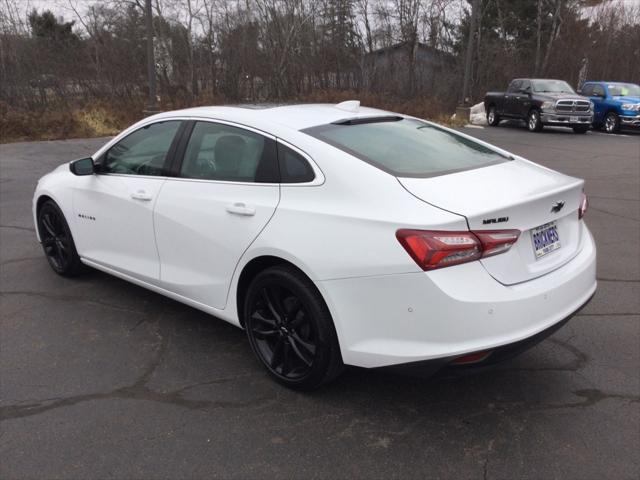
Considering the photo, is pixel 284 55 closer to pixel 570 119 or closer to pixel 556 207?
pixel 570 119

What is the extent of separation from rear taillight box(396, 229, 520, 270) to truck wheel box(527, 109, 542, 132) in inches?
775

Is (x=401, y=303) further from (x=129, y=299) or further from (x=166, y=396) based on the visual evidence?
(x=129, y=299)

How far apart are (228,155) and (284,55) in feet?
75.8

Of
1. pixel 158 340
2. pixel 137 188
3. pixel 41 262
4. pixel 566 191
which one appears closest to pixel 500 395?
pixel 566 191

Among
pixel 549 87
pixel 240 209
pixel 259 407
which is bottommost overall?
pixel 259 407

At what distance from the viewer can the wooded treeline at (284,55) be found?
20.2 meters

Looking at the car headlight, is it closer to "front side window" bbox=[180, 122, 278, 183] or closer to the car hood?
the car hood

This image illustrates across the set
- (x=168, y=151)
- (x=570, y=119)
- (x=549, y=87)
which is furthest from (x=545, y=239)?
(x=549, y=87)

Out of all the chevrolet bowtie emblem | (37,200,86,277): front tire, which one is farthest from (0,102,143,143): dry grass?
the chevrolet bowtie emblem

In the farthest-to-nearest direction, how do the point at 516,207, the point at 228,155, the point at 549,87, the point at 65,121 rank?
the point at 549,87 < the point at 65,121 < the point at 228,155 < the point at 516,207

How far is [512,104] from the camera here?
21891mm

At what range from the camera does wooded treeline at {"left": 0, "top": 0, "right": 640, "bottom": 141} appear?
2017cm

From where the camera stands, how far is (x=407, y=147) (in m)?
3.45

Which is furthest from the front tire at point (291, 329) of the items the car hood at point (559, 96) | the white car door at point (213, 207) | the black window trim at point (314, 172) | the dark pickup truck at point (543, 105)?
the car hood at point (559, 96)
